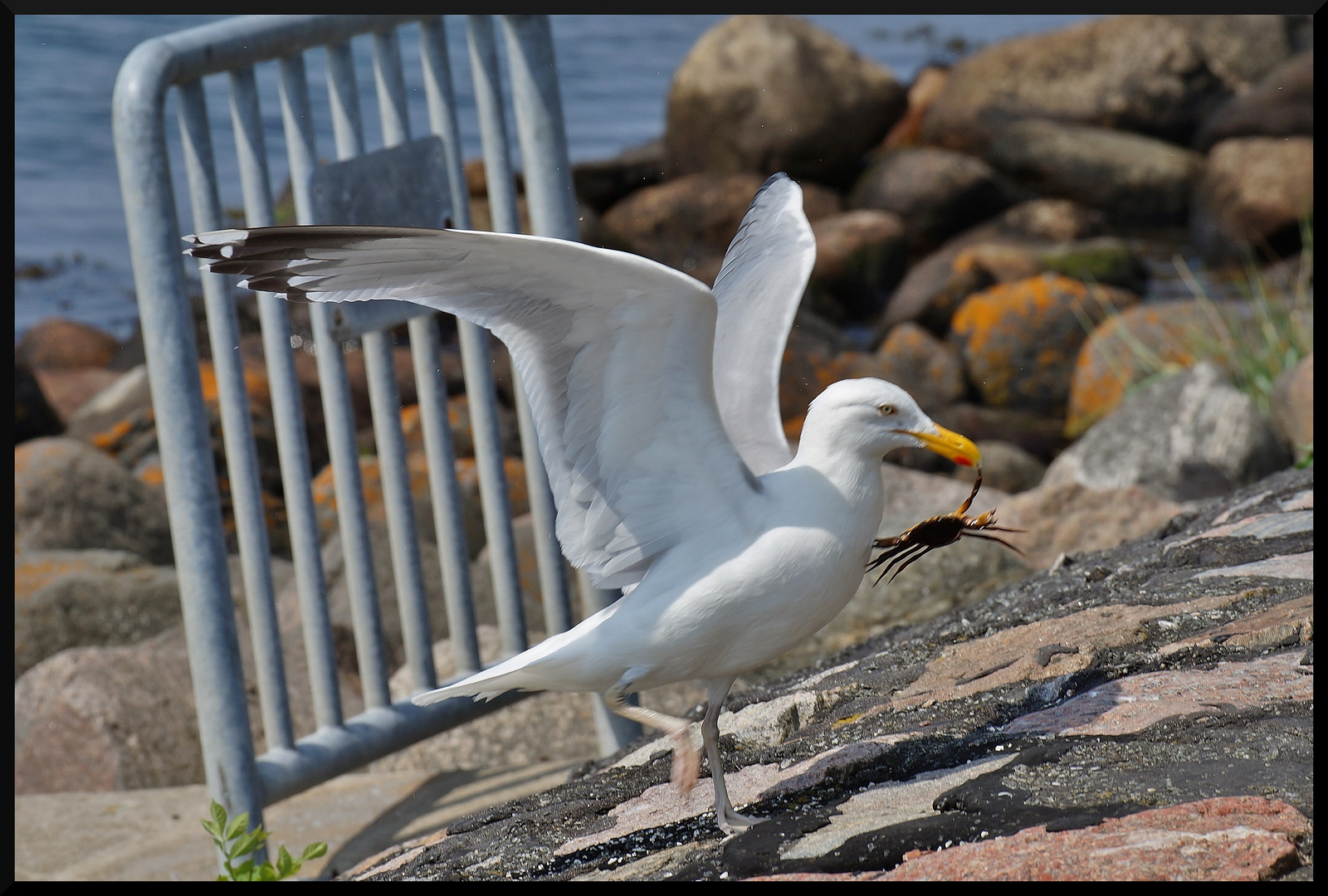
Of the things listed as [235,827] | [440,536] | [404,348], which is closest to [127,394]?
[404,348]

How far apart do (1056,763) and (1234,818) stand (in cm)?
41

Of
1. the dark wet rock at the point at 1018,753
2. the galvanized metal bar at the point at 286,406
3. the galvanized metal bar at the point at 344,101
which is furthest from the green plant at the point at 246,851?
the galvanized metal bar at the point at 344,101

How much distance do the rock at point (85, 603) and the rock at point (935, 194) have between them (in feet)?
29.3

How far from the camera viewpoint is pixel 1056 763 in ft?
8.14

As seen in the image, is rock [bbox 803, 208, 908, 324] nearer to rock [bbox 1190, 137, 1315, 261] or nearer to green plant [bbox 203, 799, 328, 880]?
rock [bbox 1190, 137, 1315, 261]

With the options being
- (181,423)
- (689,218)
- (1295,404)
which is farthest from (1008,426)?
(181,423)

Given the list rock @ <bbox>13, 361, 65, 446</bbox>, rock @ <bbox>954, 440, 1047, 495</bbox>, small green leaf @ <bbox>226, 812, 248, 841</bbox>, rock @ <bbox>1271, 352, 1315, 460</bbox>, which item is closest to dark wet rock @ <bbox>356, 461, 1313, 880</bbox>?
small green leaf @ <bbox>226, 812, 248, 841</bbox>

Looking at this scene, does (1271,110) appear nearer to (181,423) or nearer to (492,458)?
(492,458)

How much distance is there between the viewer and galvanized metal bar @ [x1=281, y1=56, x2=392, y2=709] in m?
3.98

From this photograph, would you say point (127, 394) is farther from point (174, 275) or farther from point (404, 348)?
point (174, 275)

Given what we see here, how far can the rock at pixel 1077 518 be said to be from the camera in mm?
5734

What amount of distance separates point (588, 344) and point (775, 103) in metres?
11.6

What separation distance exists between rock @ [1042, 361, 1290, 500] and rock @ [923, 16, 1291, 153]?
7.42m

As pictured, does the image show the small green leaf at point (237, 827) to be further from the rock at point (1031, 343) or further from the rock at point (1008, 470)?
the rock at point (1031, 343)
